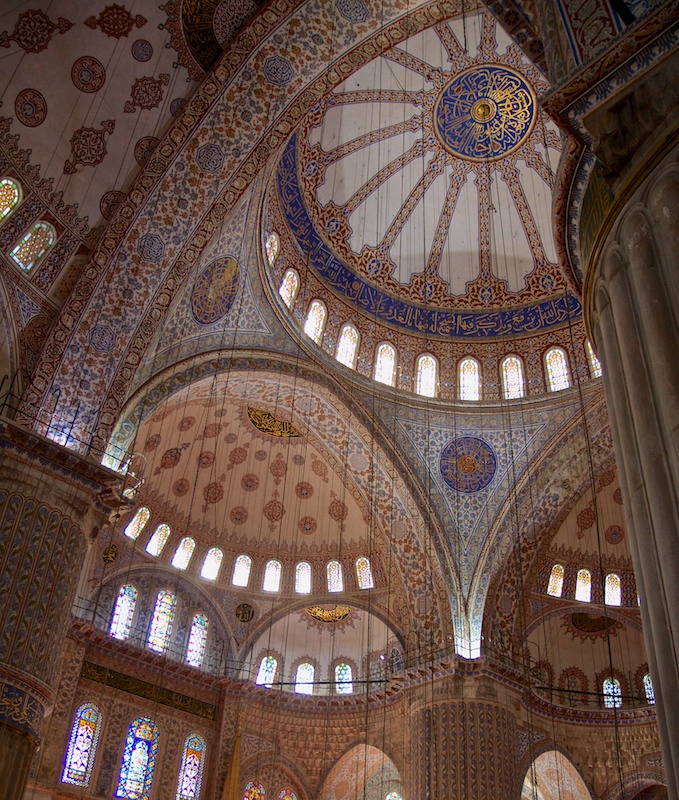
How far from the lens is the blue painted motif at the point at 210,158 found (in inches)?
410

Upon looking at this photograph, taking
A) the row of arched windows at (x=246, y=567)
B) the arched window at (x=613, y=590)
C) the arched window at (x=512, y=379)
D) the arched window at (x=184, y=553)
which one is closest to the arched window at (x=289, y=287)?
the arched window at (x=512, y=379)

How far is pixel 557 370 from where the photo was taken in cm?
1491

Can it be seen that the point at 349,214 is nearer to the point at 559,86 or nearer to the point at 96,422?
the point at 96,422

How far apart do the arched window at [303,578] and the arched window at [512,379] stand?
5735 millimetres

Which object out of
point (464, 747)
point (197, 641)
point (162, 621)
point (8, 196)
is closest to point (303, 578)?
point (197, 641)

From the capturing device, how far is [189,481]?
639 inches

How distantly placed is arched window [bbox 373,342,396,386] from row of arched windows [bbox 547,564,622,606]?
207 inches

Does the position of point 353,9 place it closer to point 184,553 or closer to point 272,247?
point 272,247

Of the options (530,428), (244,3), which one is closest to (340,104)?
(244,3)

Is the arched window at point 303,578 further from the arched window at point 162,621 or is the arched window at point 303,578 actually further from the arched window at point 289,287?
the arched window at point 289,287

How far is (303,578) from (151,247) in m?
8.95

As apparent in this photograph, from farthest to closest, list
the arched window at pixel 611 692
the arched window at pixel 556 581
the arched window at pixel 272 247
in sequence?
the arched window at pixel 556 581
the arched window at pixel 611 692
the arched window at pixel 272 247

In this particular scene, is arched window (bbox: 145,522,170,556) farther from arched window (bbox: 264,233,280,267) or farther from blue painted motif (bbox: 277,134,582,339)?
arched window (bbox: 264,233,280,267)

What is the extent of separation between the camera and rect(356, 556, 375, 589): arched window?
54.5 feet
